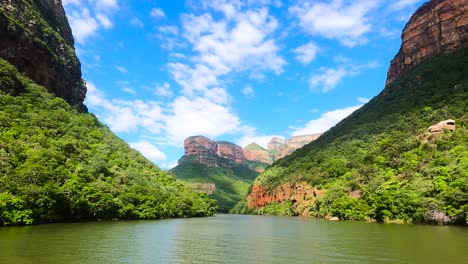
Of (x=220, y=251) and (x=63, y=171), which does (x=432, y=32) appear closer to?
(x=63, y=171)

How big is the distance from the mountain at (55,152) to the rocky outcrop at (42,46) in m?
0.28

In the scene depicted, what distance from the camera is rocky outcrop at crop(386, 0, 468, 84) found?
151250 millimetres

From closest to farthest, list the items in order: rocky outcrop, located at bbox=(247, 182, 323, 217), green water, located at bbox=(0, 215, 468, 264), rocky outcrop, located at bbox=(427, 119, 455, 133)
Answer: green water, located at bbox=(0, 215, 468, 264) → rocky outcrop, located at bbox=(427, 119, 455, 133) → rocky outcrop, located at bbox=(247, 182, 323, 217)

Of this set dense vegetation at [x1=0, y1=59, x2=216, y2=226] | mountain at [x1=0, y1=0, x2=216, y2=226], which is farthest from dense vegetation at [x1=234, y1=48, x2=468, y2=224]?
dense vegetation at [x1=0, y1=59, x2=216, y2=226]

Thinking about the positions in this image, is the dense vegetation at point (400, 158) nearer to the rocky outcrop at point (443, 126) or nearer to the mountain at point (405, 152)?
the mountain at point (405, 152)

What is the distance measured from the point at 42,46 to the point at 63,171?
62.8 metres

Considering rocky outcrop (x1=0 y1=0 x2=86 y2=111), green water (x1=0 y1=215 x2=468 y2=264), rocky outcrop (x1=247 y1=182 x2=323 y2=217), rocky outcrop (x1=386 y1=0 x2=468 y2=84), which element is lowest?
green water (x1=0 y1=215 x2=468 y2=264)

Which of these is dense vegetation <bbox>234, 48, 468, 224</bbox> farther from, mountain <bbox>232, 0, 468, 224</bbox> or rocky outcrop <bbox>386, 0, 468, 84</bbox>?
rocky outcrop <bbox>386, 0, 468, 84</bbox>

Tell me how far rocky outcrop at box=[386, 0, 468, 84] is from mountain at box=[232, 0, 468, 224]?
42 centimetres

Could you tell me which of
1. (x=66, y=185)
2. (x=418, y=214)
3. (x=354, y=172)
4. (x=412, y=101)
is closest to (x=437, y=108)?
(x=412, y=101)

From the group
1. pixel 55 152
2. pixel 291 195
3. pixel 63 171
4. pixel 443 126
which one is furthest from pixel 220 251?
pixel 291 195

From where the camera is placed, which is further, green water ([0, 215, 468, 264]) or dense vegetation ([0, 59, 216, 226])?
dense vegetation ([0, 59, 216, 226])

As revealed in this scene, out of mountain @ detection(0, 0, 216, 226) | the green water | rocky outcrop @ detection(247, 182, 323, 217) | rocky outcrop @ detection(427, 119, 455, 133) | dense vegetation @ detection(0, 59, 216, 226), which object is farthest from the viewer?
rocky outcrop @ detection(247, 182, 323, 217)

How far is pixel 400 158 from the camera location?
102 meters
